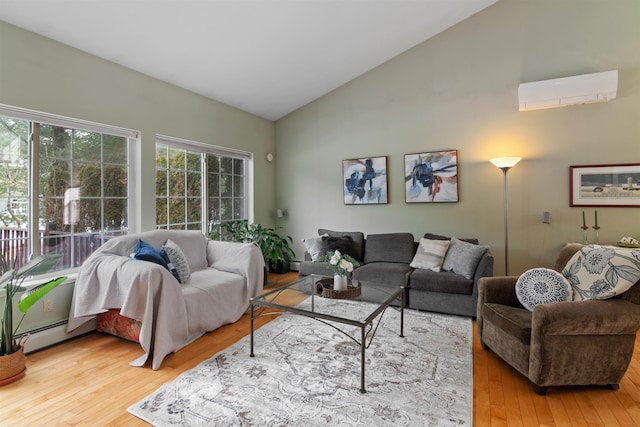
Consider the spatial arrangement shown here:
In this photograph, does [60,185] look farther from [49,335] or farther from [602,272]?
[602,272]

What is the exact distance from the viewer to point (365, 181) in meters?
4.76

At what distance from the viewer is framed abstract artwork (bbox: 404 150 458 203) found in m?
4.21

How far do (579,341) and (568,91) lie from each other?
114 inches

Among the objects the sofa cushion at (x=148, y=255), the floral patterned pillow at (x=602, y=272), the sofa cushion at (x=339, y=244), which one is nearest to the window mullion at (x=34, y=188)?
the sofa cushion at (x=148, y=255)

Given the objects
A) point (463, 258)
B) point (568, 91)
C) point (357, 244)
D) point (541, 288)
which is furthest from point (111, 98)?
point (568, 91)

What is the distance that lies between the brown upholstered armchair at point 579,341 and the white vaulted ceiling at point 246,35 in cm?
323

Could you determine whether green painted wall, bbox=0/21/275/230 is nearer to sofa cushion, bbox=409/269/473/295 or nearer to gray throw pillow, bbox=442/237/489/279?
sofa cushion, bbox=409/269/473/295

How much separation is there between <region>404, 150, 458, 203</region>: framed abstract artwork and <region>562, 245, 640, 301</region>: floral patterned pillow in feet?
6.59

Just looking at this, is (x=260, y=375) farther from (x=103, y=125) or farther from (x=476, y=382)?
(x=103, y=125)

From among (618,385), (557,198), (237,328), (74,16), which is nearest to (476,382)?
(618,385)

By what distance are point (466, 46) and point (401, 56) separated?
831 millimetres

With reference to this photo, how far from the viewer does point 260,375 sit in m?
2.19

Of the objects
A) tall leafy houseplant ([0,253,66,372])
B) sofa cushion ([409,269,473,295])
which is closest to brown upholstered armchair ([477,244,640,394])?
sofa cushion ([409,269,473,295])

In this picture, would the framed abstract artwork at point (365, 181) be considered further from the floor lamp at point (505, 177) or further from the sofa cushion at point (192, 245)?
the sofa cushion at point (192, 245)
